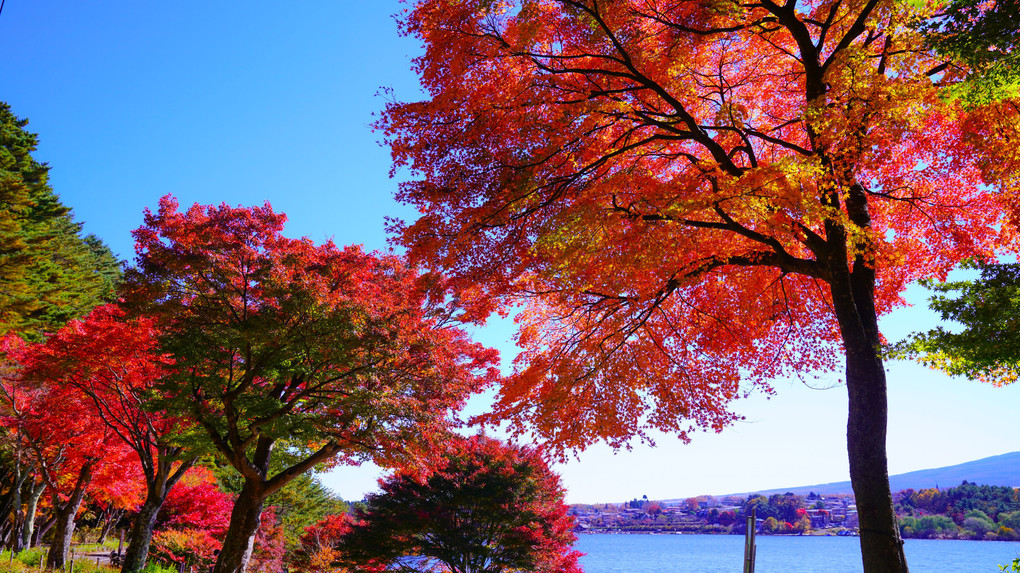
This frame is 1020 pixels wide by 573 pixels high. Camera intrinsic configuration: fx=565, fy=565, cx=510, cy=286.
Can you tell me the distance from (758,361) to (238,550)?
1119cm

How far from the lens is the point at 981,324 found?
6070 millimetres

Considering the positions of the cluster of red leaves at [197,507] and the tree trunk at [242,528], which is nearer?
the tree trunk at [242,528]

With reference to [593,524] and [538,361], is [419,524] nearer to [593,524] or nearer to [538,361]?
[538,361]

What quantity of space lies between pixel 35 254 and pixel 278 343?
21.8m

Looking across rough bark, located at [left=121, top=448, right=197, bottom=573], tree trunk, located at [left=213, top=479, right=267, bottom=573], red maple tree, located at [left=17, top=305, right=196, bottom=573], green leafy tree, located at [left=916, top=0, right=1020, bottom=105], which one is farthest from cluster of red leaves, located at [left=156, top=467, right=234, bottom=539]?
green leafy tree, located at [left=916, top=0, right=1020, bottom=105]

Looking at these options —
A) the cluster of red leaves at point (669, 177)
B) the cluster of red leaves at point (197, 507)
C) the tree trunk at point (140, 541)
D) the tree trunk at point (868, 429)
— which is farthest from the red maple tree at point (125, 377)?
the tree trunk at point (868, 429)

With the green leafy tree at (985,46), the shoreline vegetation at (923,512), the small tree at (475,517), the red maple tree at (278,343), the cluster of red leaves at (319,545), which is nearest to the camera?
the green leafy tree at (985,46)

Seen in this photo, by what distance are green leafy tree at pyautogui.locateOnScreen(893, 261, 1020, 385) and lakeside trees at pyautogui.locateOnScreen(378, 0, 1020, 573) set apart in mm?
616

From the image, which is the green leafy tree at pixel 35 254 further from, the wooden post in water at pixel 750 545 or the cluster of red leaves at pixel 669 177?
the wooden post in water at pixel 750 545

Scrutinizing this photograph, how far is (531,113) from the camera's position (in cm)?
720

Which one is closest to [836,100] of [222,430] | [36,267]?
[222,430]

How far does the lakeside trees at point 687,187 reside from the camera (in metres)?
6.30

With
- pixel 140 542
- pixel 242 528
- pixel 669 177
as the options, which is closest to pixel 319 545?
pixel 140 542

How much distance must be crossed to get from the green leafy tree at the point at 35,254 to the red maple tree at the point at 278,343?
1398cm
